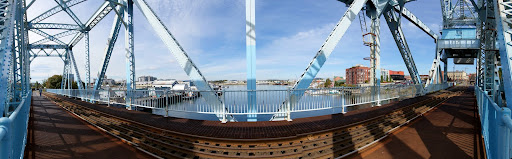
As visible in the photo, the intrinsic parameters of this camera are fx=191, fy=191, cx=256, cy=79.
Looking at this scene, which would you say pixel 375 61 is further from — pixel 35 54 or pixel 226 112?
pixel 35 54

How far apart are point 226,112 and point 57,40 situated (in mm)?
24013

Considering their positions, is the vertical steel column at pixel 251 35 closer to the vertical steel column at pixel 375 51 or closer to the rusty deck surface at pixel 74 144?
the rusty deck surface at pixel 74 144

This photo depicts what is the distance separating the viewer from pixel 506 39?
12.2 ft

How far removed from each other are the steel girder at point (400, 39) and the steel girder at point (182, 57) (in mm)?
14747

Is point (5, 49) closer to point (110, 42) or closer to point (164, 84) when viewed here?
point (110, 42)

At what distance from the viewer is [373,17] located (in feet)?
35.6

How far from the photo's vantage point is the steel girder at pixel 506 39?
11.5 ft

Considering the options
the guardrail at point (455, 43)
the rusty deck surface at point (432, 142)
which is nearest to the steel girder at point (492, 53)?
the rusty deck surface at point (432, 142)

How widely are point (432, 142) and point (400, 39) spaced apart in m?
13.9

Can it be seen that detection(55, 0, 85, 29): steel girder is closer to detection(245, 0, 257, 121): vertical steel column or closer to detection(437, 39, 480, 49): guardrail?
detection(245, 0, 257, 121): vertical steel column

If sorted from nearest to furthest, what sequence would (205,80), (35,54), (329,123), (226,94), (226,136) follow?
1. (226,136)
2. (329,123)
3. (226,94)
4. (205,80)
5. (35,54)

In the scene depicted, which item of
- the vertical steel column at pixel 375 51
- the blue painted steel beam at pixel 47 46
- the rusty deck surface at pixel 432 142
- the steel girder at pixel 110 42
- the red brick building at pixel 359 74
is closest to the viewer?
the rusty deck surface at pixel 432 142

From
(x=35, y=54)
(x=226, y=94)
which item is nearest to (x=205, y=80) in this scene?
(x=226, y=94)

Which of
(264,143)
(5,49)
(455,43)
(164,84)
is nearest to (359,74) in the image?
(455,43)
